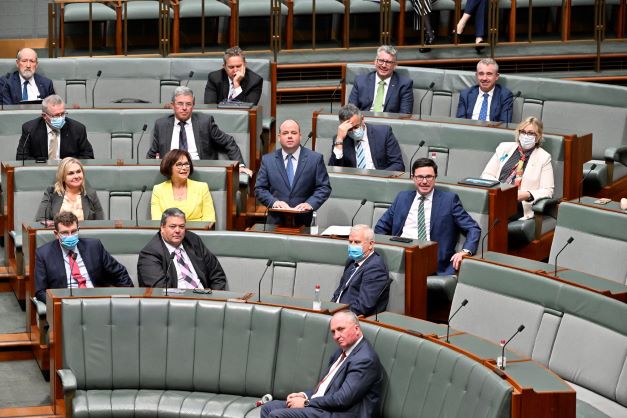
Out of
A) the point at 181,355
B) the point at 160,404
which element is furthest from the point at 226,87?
the point at 160,404

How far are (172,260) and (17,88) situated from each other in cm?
177

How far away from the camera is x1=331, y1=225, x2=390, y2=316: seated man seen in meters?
4.60

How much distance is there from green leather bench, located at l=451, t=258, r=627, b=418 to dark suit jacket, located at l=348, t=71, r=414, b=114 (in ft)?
5.69

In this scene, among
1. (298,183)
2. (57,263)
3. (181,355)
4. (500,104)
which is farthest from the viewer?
(500,104)

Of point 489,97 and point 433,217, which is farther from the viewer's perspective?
point 489,97

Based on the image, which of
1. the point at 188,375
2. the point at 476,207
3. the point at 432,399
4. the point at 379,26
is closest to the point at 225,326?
the point at 188,375

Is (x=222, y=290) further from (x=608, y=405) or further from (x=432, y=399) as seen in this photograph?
(x=608, y=405)

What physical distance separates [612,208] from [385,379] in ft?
4.01

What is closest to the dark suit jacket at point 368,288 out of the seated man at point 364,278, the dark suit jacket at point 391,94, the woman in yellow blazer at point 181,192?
the seated man at point 364,278

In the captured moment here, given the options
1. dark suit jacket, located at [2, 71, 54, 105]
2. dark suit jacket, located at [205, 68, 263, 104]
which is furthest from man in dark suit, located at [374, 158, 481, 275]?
dark suit jacket, located at [2, 71, 54, 105]

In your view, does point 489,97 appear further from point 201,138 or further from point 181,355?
point 181,355

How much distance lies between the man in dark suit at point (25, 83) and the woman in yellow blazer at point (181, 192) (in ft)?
3.97

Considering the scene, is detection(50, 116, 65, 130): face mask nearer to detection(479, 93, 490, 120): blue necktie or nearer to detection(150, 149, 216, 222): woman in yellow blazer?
detection(150, 149, 216, 222): woman in yellow blazer

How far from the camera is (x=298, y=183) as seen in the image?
17.6 feet
